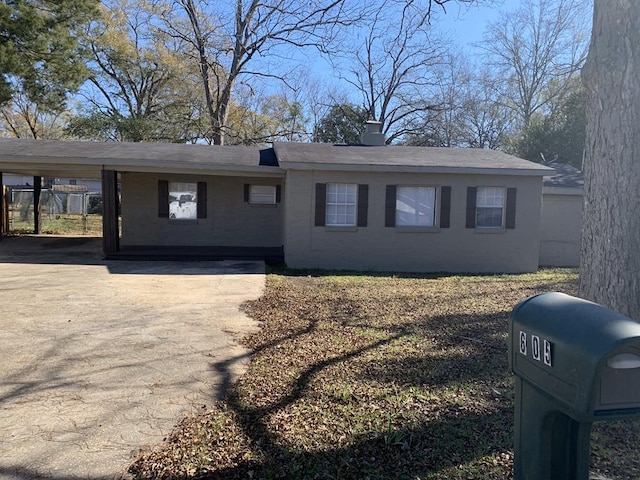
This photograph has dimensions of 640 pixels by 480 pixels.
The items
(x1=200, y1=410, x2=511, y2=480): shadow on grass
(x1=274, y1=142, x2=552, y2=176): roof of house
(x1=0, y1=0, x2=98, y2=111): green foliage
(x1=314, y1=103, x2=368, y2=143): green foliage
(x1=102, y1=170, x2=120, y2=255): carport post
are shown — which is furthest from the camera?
(x1=314, y1=103, x2=368, y2=143): green foliage

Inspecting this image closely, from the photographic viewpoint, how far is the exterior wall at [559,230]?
560 inches

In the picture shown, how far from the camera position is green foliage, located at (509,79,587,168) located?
1008 inches

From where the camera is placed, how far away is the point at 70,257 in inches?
496

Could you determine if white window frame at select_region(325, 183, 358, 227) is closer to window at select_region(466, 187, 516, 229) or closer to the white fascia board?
window at select_region(466, 187, 516, 229)

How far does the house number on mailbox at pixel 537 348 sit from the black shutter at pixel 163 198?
43.5ft

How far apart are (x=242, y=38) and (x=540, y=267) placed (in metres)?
18.0

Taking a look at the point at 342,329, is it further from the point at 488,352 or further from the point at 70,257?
the point at 70,257

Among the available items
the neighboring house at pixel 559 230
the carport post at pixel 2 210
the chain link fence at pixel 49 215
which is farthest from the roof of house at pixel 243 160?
the chain link fence at pixel 49 215

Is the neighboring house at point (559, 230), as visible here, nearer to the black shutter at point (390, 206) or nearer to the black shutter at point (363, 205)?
the black shutter at point (390, 206)

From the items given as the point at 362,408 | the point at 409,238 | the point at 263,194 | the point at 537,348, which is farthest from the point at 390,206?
the point at 537,348

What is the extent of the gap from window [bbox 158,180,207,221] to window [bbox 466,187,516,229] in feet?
24.8

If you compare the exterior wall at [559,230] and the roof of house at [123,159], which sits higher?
the roof of house at [123,159]

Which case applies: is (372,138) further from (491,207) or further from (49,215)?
(49,215)

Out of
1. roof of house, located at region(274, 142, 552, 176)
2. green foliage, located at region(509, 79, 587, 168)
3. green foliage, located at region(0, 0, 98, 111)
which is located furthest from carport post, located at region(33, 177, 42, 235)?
green foliage, located at region(509, 79, 587, 168)
